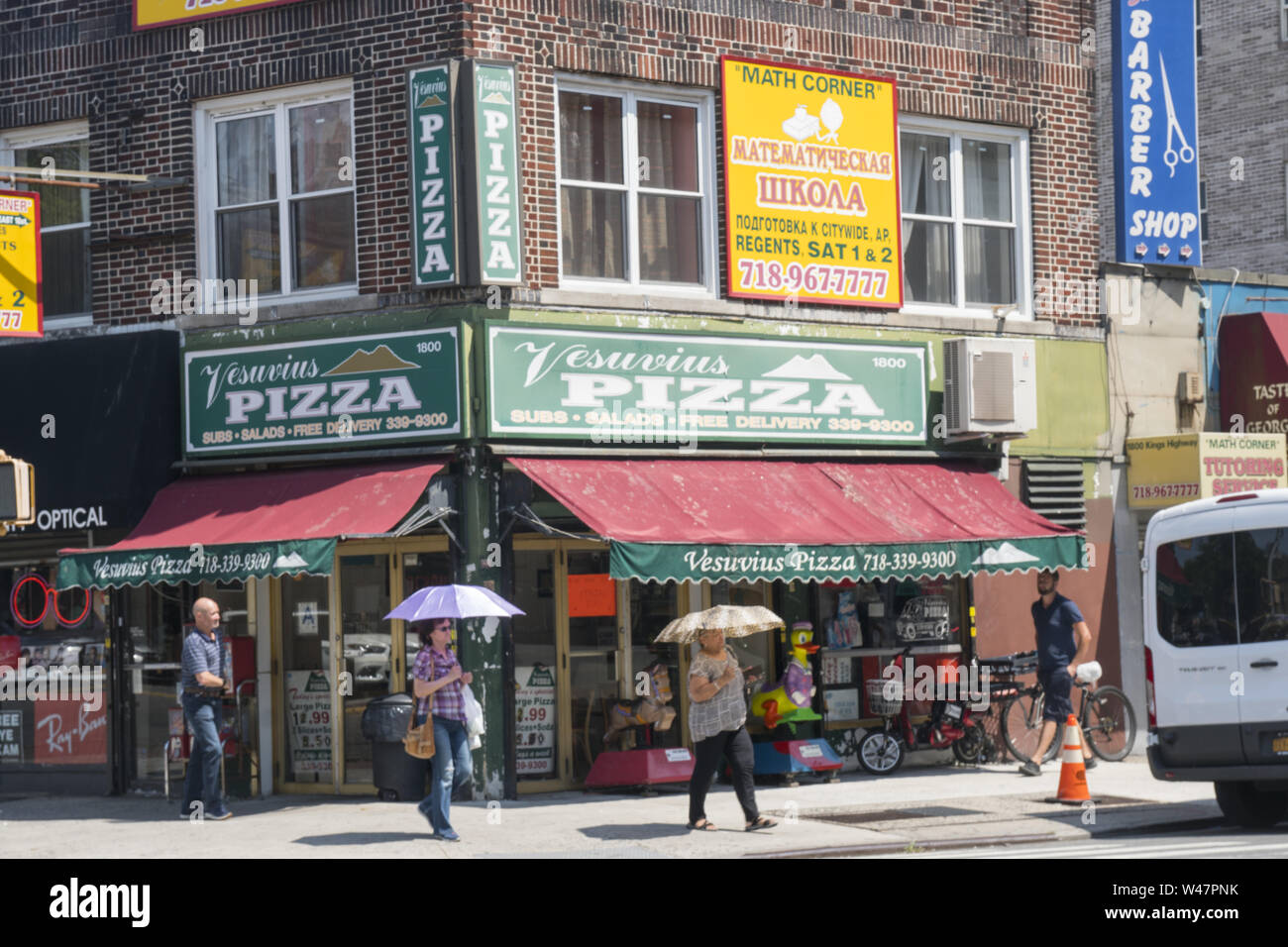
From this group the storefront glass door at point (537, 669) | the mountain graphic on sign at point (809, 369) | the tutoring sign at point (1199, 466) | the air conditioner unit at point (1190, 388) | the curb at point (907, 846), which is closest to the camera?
the curb at point (907, 846)

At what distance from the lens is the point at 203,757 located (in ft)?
48.6

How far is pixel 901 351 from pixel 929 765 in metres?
4.33

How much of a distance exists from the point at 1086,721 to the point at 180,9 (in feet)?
38.7

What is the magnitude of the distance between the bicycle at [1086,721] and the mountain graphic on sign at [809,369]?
11.9 ft

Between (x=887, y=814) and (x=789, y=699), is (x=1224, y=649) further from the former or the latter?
(x=789, y=699)

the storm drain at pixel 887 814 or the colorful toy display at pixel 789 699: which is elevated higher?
the colorful toy display at pixel 789 699

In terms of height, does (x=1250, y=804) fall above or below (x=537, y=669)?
below

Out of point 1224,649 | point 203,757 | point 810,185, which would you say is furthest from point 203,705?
point 1224,649

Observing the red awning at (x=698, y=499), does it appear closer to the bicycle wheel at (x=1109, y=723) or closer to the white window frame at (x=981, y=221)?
the white window frame at (x=981, y=221)

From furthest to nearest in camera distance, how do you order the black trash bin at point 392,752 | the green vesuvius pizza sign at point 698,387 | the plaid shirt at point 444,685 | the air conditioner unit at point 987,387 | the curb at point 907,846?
the air conditioner unit at point 987,387 < the green vesuvius pizza sign at point 698,387 < the black trash bin at point 392,752 < the plaid shirt at point 444,685 < the curb at point 907,846

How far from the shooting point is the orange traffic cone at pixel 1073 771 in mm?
14734

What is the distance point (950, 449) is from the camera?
1831 centimetres

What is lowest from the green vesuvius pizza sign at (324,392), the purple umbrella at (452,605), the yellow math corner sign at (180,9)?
the purple umbrella at (452,605)

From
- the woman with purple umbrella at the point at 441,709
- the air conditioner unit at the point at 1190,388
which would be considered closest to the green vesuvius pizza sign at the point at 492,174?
the woman with purple umbrella at the point at 441,709
